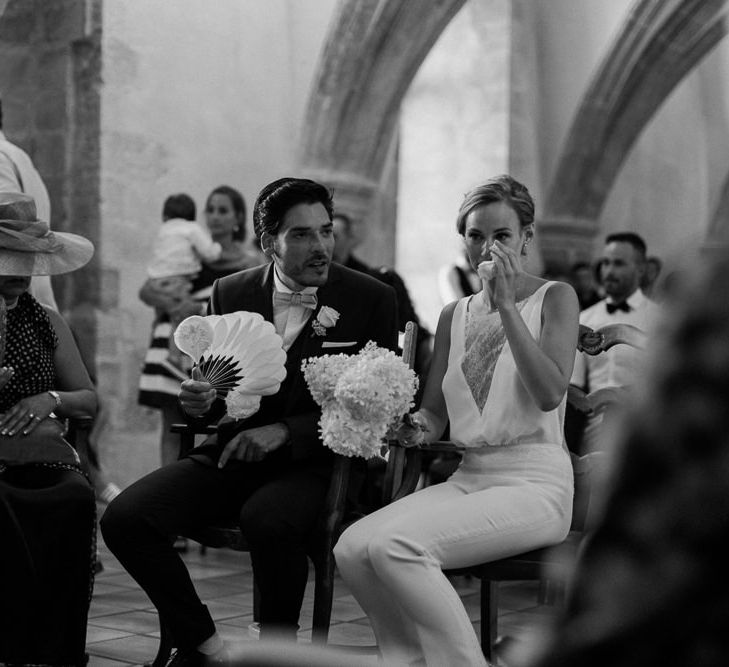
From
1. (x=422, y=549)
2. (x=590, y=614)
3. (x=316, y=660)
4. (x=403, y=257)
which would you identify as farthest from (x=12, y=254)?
(x=403, y=257)

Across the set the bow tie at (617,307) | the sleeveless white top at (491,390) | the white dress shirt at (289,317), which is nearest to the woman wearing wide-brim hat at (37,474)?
the white dress shirt at (289,317)

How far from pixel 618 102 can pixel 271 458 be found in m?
10.5

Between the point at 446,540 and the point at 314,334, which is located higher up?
the point at 314,334

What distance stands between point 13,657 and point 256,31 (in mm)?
6662

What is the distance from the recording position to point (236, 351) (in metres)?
3.35

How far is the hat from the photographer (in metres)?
3.63

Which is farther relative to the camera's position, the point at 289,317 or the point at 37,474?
the point at 289,317

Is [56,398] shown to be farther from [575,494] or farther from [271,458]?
[575,494]

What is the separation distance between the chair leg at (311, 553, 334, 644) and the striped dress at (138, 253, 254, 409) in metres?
3.08

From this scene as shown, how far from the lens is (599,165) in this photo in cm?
1340

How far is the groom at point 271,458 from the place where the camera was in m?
3.26

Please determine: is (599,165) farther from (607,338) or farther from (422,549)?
(422,549)

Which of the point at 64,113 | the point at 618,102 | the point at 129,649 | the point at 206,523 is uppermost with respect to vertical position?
the point at 618,102

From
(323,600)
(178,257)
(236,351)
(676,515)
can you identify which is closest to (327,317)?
(236,351)
